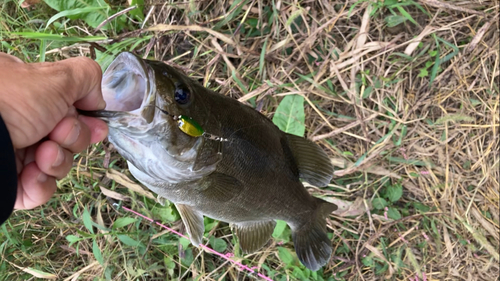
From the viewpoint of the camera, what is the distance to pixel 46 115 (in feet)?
4.05

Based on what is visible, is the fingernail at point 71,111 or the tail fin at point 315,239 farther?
the tail fin at point 315,239

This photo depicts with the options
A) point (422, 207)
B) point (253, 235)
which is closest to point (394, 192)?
point (422, 207)

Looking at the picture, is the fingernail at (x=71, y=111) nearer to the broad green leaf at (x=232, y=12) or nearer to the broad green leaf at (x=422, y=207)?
the broad green leaf at (x=232, y=12)

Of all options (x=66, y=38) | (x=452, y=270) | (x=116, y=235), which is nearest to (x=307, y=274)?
(x=452, y=270)

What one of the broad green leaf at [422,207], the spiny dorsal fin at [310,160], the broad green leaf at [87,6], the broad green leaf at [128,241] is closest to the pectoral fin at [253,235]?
the spiny dorsal fin at [310,160]

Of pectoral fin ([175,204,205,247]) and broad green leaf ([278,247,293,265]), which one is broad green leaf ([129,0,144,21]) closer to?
pectoral fin ([175,204,205,247])

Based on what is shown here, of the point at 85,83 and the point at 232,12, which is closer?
the point at 85,83

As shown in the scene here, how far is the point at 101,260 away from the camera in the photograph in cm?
282

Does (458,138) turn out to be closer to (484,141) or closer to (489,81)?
(484,141)

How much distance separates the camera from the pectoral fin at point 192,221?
218 centimetres

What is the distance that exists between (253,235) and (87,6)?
2.10m

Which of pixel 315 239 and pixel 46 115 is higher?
pixel 46 115

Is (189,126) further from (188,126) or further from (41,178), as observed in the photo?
(41,178)

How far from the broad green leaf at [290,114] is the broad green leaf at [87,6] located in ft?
4.93
